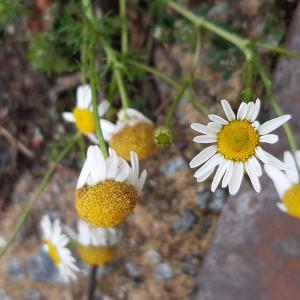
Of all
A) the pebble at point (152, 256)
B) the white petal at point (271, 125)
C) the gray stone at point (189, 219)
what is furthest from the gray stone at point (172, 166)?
the white petal at point (271, 125)

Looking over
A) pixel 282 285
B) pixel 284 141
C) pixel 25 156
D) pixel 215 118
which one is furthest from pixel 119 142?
pixel 25 156

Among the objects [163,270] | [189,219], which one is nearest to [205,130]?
[189,219]

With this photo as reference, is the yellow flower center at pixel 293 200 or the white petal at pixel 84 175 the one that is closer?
the white petal at pixel 84 175

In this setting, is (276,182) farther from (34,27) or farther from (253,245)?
(34,27)

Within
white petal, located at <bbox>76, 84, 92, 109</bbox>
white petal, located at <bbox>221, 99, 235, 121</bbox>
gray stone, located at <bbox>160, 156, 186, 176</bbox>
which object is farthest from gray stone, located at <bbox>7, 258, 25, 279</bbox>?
white petal, located at <bbox>221, 99, 235, 121</bbox>

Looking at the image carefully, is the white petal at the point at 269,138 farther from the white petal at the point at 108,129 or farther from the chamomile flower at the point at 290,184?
the white petal at the point at 108,129

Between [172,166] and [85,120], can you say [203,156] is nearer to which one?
[85,120]
